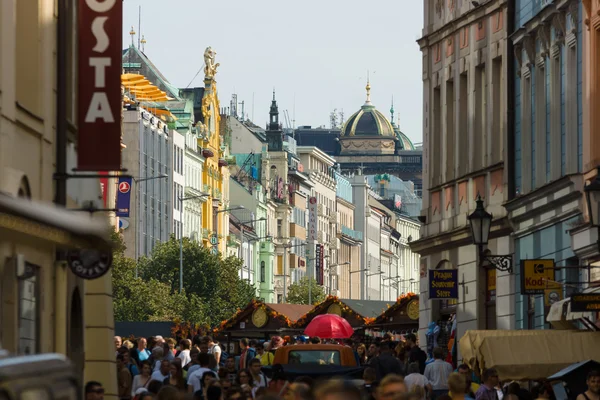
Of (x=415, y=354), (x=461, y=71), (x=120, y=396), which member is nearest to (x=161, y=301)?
(x=461, y=71)

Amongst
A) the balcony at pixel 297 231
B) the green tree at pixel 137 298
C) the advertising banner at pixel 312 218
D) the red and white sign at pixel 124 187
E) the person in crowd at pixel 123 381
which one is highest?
the advertising banner at pixel 312 218

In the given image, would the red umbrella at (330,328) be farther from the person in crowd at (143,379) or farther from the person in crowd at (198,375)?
the person in crowd at (198,375)

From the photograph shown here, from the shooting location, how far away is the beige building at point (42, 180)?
55.9 feet

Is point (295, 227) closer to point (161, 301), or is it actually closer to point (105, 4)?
point (161, 301)

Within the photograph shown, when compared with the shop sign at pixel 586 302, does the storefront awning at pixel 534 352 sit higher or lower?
lower

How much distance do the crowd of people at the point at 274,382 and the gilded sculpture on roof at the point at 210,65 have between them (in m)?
111

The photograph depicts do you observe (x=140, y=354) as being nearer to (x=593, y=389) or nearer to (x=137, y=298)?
(x=593, y=389)

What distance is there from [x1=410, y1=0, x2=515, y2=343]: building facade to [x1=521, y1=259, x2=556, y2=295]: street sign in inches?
287

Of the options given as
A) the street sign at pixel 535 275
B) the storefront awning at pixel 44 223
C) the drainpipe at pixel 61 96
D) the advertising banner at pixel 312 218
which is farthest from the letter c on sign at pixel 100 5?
the advertising banner at pixel 312 218

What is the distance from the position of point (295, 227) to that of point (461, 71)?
14672cm

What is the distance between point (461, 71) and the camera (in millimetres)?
37812

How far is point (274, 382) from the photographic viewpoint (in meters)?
20.5

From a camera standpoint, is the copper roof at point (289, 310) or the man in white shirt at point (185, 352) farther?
the copper roof at point (289, 310)

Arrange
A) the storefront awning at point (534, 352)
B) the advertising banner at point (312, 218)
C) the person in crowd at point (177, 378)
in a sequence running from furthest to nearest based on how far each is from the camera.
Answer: the advertising banner at point (312, 218) < the storefront awning at point (534, 352) < the person in crowd at point (177, 378)
